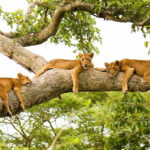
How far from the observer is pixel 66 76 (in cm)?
468

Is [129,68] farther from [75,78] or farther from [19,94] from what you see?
[19,94]

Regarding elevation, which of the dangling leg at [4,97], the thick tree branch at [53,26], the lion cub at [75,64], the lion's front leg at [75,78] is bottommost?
the dangling leg at [4,97]

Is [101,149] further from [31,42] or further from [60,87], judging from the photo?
[60,87]

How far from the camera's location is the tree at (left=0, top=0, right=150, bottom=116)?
4.74 metres

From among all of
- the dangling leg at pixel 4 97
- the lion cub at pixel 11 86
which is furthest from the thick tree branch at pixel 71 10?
the dangling leg at pixel 4 97

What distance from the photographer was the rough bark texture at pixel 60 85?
4539 millimetres

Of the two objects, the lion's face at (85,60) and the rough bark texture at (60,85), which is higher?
the lion's face at (85,60)

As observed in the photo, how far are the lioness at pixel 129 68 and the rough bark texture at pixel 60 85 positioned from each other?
0.08 m

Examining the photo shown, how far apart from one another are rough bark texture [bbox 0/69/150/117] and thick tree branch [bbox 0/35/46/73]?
160 centimetres

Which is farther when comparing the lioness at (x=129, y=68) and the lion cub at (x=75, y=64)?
the lion cub at (x=75, y=64)

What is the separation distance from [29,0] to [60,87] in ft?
13.2

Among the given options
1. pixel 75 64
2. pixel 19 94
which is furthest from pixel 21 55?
pixel 19 94

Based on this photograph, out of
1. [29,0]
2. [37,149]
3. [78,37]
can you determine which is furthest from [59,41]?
[37,149]

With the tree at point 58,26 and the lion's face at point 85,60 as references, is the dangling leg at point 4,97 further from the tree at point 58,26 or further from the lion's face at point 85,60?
the lion's face at point 85,60
